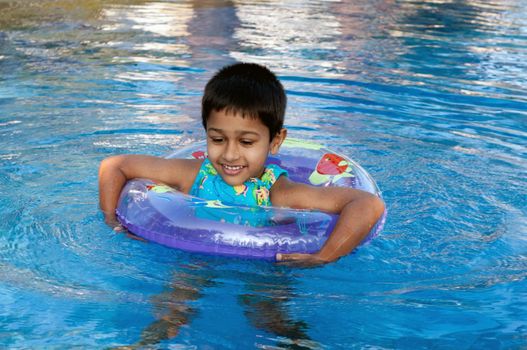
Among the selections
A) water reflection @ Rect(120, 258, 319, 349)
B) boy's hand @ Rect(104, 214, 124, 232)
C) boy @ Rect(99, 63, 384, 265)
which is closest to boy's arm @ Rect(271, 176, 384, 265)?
boy @ Rect(99, 63, 384, 265)

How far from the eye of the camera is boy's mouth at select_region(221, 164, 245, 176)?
3.59 metres

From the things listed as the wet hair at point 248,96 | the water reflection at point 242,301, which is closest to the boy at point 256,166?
the wet hair at point 248,96

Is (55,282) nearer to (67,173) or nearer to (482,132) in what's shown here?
(67,173)

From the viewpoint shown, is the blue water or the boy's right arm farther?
the boy's right arm

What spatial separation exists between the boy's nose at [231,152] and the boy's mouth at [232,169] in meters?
0.08

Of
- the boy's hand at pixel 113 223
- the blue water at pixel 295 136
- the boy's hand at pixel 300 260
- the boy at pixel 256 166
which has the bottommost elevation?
the blue water at pixel 295 136

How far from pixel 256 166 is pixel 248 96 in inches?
13.1

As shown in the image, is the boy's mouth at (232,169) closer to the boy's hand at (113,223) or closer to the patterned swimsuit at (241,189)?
the patterned swimsuit at (241,189)

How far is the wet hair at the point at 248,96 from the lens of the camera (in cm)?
345

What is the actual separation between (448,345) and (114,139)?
3.25 metres

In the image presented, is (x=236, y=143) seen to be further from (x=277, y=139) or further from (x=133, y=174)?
(x=133, y=174)

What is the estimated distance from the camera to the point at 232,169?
11.8ft

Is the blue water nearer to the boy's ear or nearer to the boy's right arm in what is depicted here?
the boy's right arm

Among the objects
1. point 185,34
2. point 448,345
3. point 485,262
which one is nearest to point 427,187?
point 485,262
